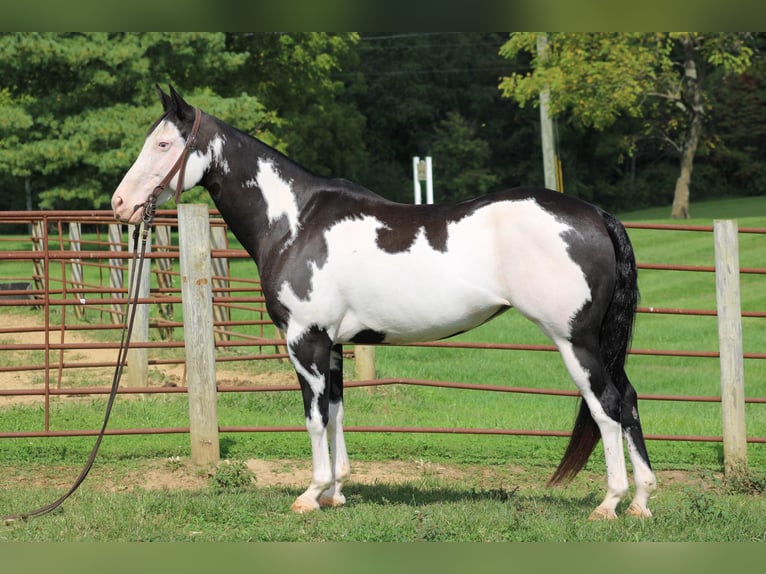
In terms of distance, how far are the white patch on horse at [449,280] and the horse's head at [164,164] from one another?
0.82 metres

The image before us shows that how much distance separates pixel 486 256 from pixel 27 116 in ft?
65.8

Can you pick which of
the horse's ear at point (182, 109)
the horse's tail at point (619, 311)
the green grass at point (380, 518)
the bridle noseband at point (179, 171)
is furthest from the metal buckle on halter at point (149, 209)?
the horse's tail at point (619, 311)

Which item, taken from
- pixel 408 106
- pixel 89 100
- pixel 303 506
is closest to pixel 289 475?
pixel 303 506

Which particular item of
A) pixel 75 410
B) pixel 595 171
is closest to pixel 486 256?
pixel 75 410

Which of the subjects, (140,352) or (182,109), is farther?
(140,352)

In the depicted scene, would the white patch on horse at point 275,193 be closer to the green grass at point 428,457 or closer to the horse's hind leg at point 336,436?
the horse's hind leg at point 336,436

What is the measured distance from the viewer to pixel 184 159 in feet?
16.9

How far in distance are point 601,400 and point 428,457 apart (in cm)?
242

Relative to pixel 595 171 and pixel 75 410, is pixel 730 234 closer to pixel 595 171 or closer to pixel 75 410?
pixel 75 410

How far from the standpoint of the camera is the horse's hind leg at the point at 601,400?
4.71 meters

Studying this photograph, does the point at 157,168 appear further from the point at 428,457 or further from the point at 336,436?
the point at 428,457

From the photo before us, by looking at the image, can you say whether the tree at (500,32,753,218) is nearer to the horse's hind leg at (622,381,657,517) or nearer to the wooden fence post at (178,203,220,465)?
the wooden fence post at (178,203,220,465)

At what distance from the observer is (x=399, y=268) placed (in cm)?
488

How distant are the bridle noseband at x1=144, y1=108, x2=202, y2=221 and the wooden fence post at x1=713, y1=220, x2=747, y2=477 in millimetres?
3440
